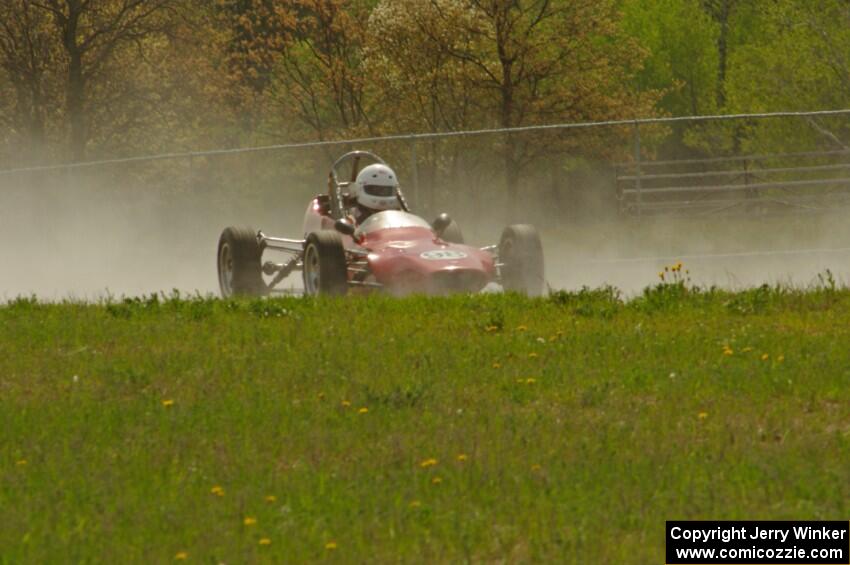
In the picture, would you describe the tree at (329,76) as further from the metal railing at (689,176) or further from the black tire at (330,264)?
the black tire at (330,264)

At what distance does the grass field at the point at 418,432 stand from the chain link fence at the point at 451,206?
39.0 ft

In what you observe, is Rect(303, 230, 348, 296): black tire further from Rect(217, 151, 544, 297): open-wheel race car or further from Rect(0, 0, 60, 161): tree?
Rect(0, 0, 60, 161): tree

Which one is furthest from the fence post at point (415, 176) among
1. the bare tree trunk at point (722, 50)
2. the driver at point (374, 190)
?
the bare tree trunk at point (722, 50)

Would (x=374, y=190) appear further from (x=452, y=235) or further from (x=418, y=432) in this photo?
(x=418, y=432)

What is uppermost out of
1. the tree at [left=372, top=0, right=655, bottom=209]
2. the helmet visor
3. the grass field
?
the tree at [left=372, top=0, right=655, bottom=209]

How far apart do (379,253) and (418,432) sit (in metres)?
9.65

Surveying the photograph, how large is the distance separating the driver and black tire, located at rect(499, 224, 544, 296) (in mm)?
1830

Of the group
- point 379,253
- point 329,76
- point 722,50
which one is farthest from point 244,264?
point 722,50

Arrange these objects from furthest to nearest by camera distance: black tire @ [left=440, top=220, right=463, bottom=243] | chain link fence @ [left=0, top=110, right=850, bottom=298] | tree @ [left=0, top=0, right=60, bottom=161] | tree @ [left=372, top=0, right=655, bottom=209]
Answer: tree @ [left=0, top=0, right=60, bottom=161] < tree @ [left=372, top=0, right=655, bottom=209] < chain link fence @ [left=0, top=110, right=850, bottom=298] < black tire @ [left=440, top=220, right=463, bottom=243]

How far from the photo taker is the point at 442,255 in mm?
17734

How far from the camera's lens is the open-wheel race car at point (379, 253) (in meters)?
17.5

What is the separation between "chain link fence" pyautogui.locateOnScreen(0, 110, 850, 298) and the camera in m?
25.6

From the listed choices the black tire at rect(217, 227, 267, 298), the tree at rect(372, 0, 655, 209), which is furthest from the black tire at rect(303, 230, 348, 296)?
the tree at rect(372, 0, 655, 209)

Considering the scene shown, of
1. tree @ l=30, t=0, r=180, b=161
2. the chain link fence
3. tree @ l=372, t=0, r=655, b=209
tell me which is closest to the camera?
the chain link fence
